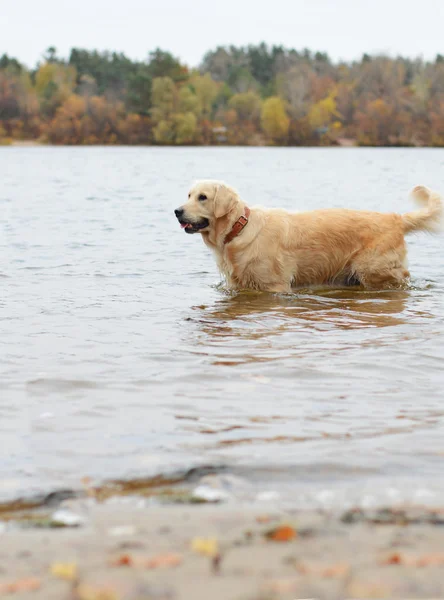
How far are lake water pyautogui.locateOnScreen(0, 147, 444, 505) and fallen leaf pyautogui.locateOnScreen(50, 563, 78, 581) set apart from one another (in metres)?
0.74

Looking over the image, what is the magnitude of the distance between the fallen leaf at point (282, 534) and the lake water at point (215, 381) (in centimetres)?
31

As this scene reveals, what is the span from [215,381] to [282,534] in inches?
93.9

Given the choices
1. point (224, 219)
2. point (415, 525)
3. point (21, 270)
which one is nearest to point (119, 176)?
point (21, 270)

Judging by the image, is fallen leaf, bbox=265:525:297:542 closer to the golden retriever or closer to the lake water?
the lake water

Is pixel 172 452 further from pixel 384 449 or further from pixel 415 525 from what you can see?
pixel 415 525

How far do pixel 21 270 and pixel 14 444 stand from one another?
23.7ft

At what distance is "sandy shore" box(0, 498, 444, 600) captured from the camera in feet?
9.21

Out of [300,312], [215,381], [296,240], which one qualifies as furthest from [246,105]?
[215,381]

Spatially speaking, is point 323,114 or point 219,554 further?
point 323,114

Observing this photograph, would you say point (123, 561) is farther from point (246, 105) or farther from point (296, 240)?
point (246, 105)

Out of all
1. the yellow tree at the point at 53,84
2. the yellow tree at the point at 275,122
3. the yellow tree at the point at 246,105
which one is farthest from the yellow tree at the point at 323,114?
the yellow tree at the point at 53,84

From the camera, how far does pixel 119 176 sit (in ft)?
129

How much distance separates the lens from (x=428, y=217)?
940 centimetres

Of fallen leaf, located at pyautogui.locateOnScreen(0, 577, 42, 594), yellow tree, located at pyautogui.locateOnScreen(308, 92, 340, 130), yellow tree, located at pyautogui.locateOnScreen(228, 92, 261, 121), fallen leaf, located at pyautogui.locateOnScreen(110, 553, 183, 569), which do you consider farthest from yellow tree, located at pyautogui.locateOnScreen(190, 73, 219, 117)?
fallen leaf, located at pyautogui.locateOnScreen(0, 577, 42, 594)
